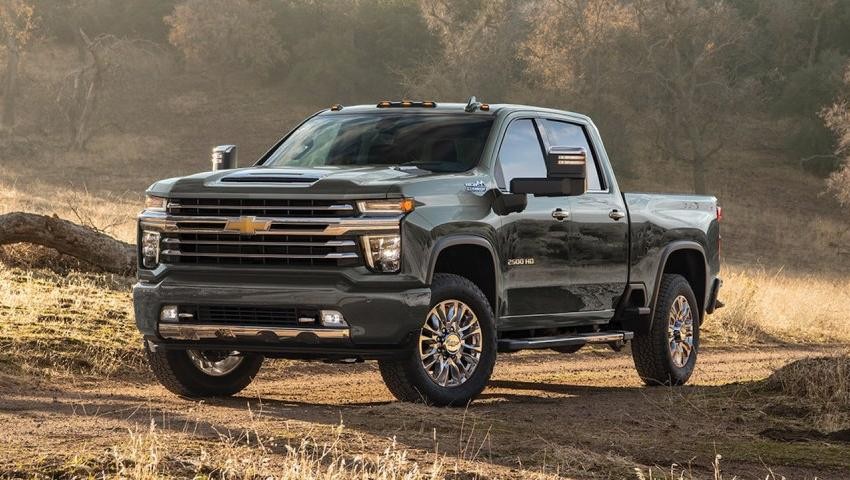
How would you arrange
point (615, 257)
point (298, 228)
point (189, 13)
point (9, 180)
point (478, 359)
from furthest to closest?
point (189, 13)
point (9, 180)
point (615, 257)
point (478, 359)
point (298, 228)

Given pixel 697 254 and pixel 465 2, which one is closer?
pixel 697 254

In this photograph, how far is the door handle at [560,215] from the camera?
1086cm

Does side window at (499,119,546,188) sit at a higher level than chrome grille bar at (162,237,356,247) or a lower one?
higher

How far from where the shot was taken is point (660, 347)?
41.1 feet

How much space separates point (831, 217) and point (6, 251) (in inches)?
1702

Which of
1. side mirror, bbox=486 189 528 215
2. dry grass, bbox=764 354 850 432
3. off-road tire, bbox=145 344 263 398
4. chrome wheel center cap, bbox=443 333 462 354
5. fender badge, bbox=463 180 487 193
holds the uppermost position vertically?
fender badge, bbox=463 180 487 193

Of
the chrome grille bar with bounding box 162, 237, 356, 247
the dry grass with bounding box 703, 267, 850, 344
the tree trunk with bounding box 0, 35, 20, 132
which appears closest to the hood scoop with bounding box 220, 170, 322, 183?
the chrome grille bar with bounding box 162, 237, 356, 247

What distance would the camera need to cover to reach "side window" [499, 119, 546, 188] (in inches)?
416

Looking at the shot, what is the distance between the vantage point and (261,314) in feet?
30.5

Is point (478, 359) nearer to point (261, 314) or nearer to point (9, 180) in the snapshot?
point (261, 314)

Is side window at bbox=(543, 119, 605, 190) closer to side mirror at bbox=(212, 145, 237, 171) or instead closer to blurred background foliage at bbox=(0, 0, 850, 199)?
side mirror at bbox=(212, 145, 237, 171)

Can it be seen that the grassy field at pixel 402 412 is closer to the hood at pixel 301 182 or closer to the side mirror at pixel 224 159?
the hood at pixel 301 182

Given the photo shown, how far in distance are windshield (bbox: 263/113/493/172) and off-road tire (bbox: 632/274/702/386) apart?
2835 millimetres

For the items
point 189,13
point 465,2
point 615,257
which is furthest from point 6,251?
point 189,13
